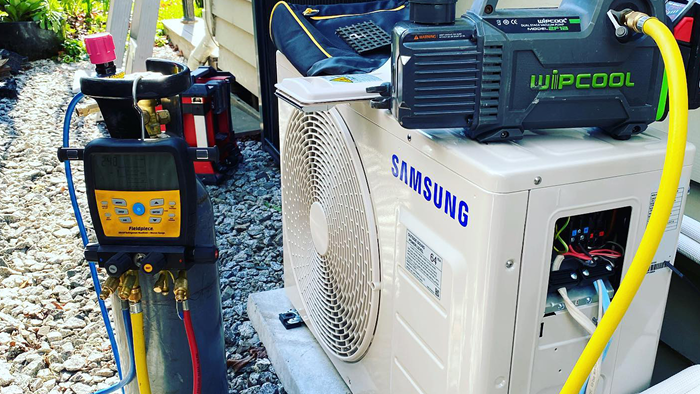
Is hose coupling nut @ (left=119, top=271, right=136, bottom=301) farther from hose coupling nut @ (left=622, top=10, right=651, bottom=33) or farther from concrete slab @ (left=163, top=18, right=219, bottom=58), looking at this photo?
concrete slab @ (left=163, top=18, right=219, bottom=58)

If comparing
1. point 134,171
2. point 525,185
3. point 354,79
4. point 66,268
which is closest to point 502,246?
point 525,185

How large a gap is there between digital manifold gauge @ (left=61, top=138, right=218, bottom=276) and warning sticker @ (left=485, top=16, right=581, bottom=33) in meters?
0.70

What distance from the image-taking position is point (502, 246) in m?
1.04

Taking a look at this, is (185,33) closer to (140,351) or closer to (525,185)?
(140,351)

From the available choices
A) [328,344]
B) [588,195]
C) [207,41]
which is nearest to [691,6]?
[588,195]

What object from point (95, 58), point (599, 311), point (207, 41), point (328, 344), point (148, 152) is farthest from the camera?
point (207, 41)

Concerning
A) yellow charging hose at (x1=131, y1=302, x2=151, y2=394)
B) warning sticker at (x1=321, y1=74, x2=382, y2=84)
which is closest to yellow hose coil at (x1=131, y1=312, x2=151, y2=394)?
yellow charging hose at (x1=131, y1=302, x2=151, y2=394)

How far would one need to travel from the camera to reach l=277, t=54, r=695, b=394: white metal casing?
1048 mm

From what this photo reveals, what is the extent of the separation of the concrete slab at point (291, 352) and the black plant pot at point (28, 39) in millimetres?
5699

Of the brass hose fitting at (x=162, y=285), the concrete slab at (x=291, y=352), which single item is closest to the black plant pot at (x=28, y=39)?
the concrete slab at (x=291, y=352)

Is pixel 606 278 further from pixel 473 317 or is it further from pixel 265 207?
pixel 265 207

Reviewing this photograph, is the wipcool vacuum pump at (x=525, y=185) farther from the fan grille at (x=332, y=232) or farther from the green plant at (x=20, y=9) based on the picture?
the green plant at (x=20, y=9)

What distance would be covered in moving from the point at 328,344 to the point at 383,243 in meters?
0.54

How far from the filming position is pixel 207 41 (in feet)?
18.5
